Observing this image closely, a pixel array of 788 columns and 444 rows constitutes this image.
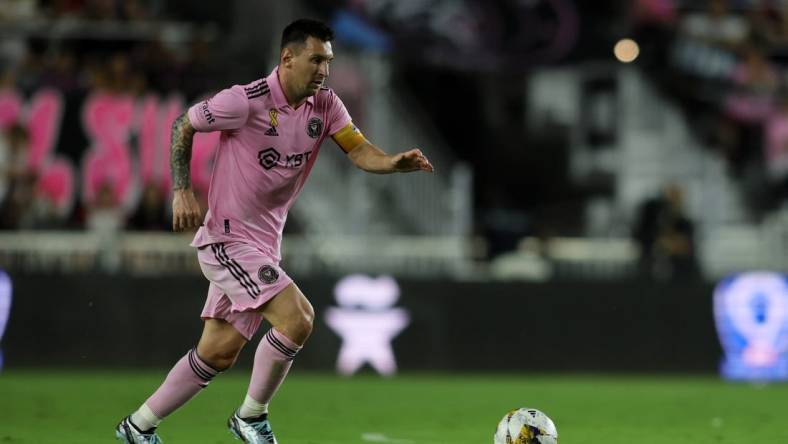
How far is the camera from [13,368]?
659 inches

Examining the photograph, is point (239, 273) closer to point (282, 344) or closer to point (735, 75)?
point (282, 344)

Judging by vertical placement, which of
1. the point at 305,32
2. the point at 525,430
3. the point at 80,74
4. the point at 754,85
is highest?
the point at 754,85

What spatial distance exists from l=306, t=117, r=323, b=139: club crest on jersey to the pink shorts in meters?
0.74

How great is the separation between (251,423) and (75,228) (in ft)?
33.7

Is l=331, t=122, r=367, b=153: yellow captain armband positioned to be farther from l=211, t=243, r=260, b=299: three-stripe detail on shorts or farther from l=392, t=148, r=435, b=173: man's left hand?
l=211, t=243, r=260, b=299: three-stripe detail on shorts

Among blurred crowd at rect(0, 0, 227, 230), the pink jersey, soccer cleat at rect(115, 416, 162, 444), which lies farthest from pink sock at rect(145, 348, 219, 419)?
blurred crowd at rect(0, 0, 227, 230)

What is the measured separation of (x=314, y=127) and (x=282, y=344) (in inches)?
50.1

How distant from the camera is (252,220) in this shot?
8.52 m

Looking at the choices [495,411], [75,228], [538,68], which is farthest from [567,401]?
[538,68]

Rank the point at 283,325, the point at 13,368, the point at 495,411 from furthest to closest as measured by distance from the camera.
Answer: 1. the point at 13,368
2. the point at 495,411
3. the point at 283,325

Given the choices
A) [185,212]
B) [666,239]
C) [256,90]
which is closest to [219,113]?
[256,90]

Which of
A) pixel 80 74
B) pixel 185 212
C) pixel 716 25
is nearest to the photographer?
pixel 185 212

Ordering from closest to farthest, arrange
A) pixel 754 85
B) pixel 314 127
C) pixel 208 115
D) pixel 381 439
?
pixel 208 115 < pixel 314 127 < pixel 381 439 < pixel 754 85

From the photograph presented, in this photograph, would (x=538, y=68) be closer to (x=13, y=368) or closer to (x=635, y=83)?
(x=635, y=83)
